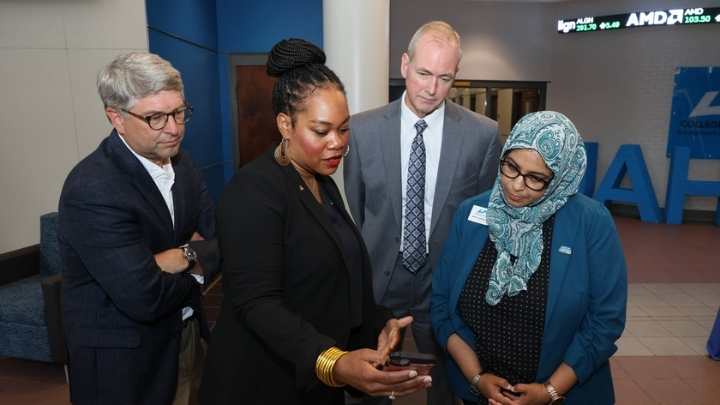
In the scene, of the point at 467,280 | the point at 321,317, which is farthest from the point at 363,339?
the point at 467,280

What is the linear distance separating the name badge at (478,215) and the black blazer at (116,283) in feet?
3.10

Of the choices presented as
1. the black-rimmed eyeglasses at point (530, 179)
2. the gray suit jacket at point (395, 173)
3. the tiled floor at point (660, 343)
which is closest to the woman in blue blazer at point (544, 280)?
the black-rimmed eyeglasses at point (530, 179)

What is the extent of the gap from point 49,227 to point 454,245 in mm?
3116

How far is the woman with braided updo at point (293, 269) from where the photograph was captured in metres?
1.01

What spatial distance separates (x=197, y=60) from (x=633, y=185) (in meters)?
6.79

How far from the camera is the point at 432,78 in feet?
6.33

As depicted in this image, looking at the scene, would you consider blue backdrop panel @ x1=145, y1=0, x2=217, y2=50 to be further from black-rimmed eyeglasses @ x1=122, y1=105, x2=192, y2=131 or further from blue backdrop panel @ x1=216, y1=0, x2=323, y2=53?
black-rimmed eyeglasses @ x1=122, y1=105, x2=192, y2=131

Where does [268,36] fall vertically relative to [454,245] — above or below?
above

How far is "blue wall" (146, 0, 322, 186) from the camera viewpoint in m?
5.69

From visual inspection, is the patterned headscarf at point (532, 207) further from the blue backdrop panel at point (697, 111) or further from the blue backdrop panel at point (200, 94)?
the blue backdrop panel at point (697, 111)

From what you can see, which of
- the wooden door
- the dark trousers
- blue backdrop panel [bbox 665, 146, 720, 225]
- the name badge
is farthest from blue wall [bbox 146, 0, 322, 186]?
blue backdrop panel [bbox 665, 146, 720, 225]

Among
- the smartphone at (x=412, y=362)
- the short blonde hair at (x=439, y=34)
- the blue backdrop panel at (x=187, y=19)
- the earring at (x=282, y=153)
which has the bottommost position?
the smartphone at (x=412, y=362)

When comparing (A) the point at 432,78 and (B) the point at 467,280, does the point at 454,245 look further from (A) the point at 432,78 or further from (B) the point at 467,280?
(A) the point at 432,78

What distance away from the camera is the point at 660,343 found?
12.3 feet
